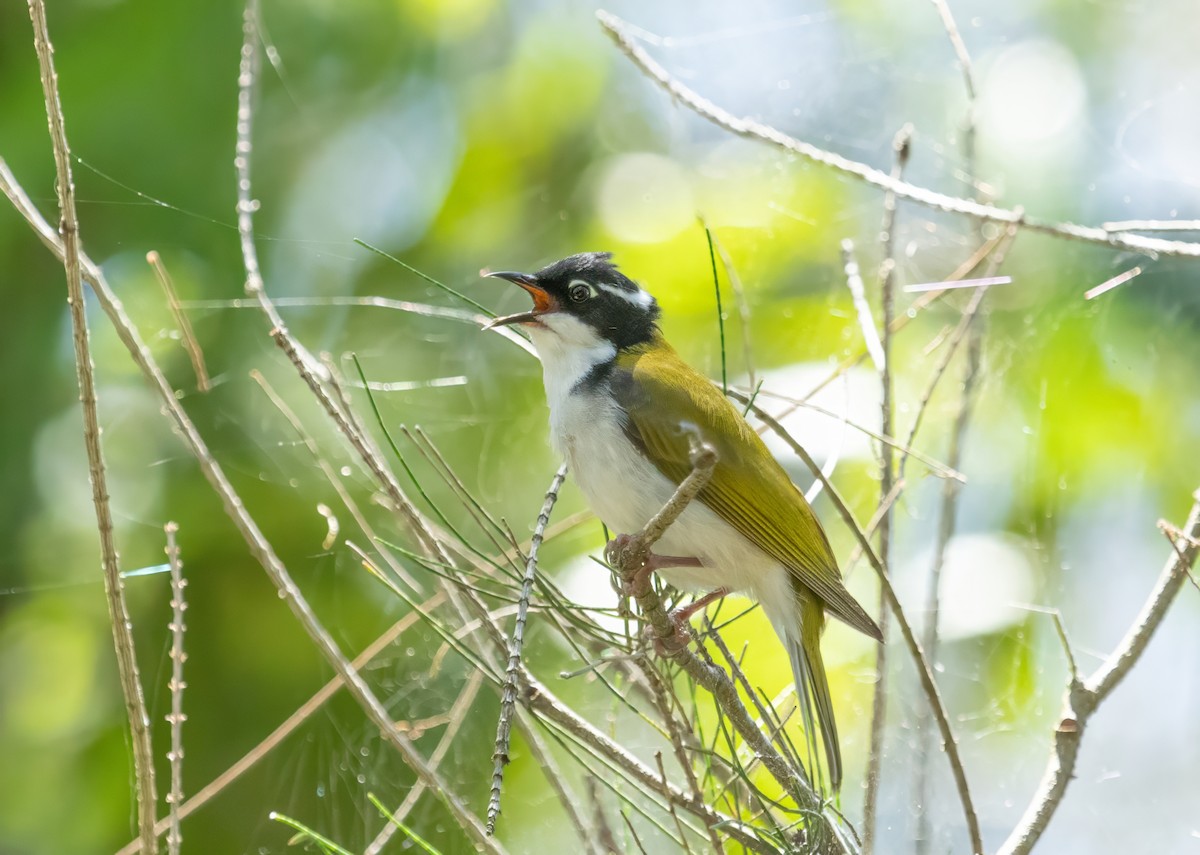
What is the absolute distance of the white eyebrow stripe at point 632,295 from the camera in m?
2.39

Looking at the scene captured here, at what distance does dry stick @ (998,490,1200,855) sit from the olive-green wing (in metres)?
0.42

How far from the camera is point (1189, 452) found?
302cm

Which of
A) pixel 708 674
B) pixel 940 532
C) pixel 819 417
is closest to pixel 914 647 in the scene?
pixel 708 674

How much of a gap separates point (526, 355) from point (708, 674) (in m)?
2.03

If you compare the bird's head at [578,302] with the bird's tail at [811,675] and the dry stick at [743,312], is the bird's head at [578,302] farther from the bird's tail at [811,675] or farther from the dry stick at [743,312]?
the bird's tail at [811,675]

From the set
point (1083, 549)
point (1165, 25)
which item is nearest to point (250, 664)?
point (1083, 549)

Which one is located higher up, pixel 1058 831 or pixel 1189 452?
pixel 1189 452

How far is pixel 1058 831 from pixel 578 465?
4.72 ft

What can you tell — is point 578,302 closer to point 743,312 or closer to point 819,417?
point 743,312

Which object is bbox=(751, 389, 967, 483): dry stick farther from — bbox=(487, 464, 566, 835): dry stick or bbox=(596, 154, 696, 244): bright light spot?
bbox=(596, 154, 696, 244): bright light spot

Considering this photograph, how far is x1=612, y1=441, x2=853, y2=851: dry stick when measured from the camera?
150 centimetres

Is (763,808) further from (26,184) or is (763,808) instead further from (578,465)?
(26,184)

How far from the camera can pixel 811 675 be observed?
7.11ft

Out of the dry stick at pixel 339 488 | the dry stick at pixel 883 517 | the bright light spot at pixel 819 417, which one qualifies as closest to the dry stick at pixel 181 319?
the dry stick at pixel 339 488
